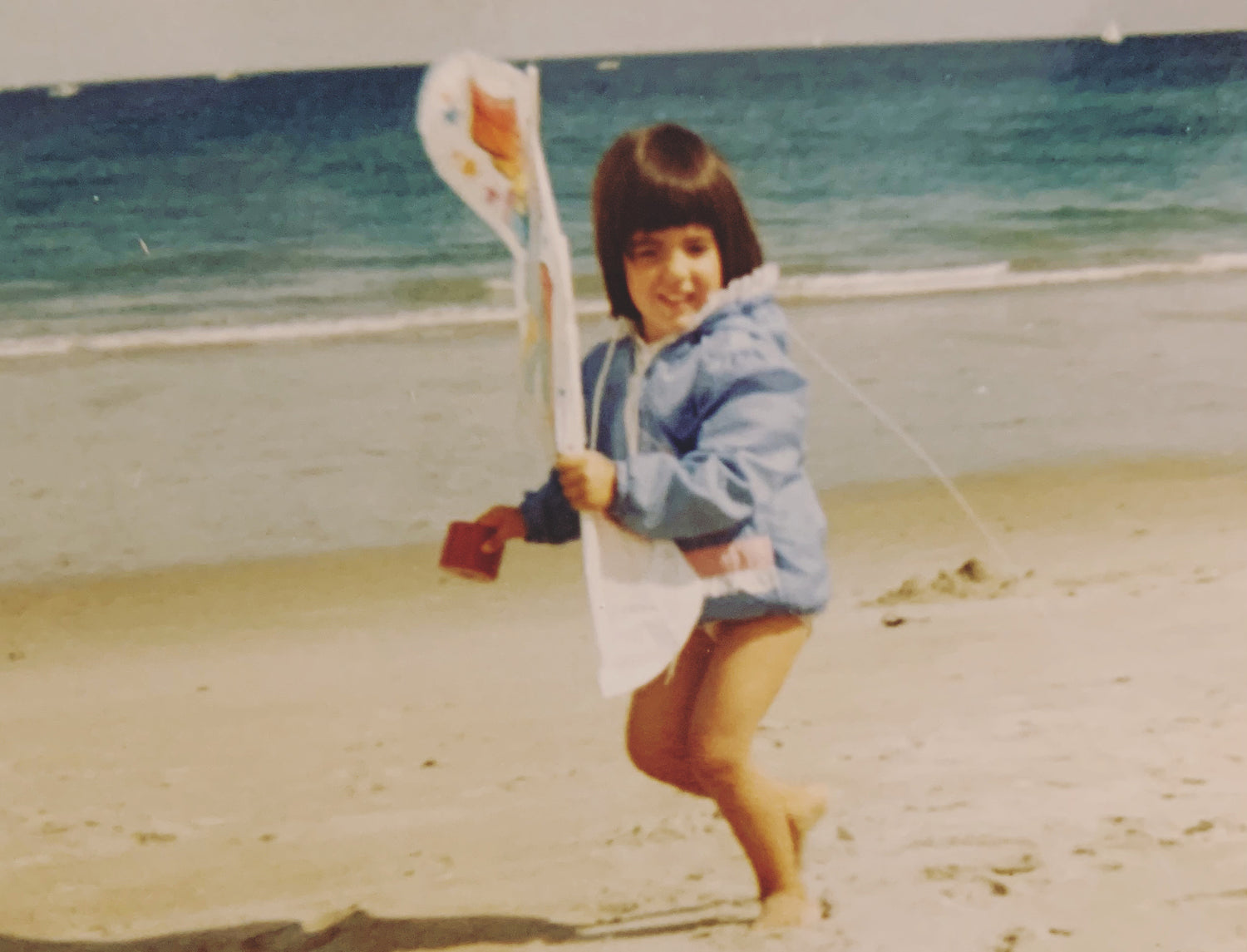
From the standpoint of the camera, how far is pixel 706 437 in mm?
1610

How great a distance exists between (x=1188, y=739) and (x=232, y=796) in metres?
1.89

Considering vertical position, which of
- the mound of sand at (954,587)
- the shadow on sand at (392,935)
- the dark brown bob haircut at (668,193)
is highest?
the dark brown bob haircut at (668,193)

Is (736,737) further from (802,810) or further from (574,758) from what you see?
(574,758)

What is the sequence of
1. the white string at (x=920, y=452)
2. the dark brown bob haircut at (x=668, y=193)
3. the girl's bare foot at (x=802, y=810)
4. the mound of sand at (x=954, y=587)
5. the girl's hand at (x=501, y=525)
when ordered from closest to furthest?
1. the dark brown bob haircut at (x=668, y=193)
2. the girl's hand at (x=501, y=525)
3. the girl's bare foot at (x=802, y=810)
4. the mound of sand at (x=954, y=587)
5. the white string at (x=920, y=452)

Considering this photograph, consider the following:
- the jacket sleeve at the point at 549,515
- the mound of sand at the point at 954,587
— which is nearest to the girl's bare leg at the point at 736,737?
the jacket sleeve at the point at 549,515

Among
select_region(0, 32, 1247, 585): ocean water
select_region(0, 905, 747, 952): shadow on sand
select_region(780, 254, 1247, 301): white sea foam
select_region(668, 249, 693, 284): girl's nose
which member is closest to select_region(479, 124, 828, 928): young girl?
select_region(668, 249, 693, 284): girl's nose

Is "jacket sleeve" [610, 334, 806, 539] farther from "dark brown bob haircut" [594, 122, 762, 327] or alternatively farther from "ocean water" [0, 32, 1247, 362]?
"ocean water" [0, 32, 1247, 362]

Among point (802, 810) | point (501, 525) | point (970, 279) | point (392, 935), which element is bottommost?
point (392, 935)

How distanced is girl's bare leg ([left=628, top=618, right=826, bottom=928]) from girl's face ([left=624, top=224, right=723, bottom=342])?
42 cm

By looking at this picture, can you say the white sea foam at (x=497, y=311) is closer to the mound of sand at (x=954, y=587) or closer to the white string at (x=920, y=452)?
the white string at (x=920, y=452)

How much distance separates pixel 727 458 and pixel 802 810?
70cm

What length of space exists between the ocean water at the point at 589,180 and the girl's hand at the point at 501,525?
4.64 meters

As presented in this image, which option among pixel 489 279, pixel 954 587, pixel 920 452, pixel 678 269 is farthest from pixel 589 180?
pixel 678 269

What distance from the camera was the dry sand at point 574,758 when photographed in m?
2.05
